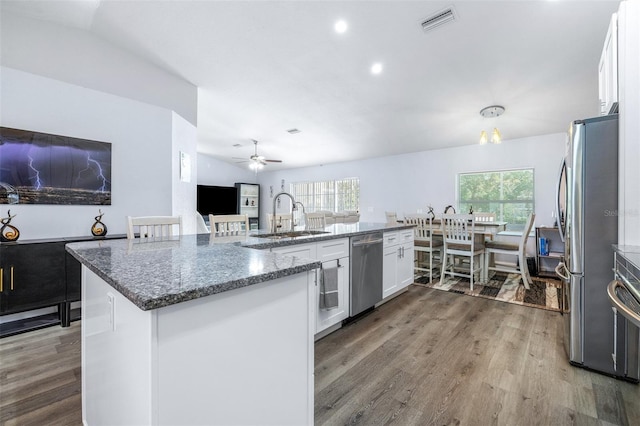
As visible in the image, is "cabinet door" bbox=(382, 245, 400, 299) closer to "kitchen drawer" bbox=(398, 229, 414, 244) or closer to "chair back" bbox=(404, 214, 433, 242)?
"kitchen drawer" bbox=(398, 229, 414, 244)

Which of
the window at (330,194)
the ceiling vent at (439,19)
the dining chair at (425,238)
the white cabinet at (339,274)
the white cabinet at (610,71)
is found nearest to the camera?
the white cabinet at (610,71)

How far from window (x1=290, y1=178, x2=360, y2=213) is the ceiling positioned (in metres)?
2.69

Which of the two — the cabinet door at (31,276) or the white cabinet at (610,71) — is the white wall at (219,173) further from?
the white cabinet at (610,71)

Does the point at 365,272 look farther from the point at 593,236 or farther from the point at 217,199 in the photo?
the point at 217,199

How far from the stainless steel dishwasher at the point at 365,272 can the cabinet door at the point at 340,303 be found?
6cm

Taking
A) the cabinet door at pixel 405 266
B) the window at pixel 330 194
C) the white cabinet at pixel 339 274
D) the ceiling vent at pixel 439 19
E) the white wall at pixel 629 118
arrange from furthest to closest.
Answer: the window at pixel 330 194 → the cabinet door at pixel 405 266 → the ceiling vent at pixel 439 19 → the white cabinet at pixel 339 274 → the white wall at pixel 629 118

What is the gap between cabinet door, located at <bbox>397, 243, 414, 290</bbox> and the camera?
338 centimetres

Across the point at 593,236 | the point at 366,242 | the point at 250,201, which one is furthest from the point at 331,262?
A: the point at 250,201

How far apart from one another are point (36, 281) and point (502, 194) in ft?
22.2

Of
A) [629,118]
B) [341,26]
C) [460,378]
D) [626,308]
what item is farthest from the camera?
[341,26]

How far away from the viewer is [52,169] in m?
3.03

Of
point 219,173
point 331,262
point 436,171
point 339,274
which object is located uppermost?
point 219,173

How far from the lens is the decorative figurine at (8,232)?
2.61 m

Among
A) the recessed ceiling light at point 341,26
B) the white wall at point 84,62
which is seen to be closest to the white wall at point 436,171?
the recessed ceiling light at point 341,26
